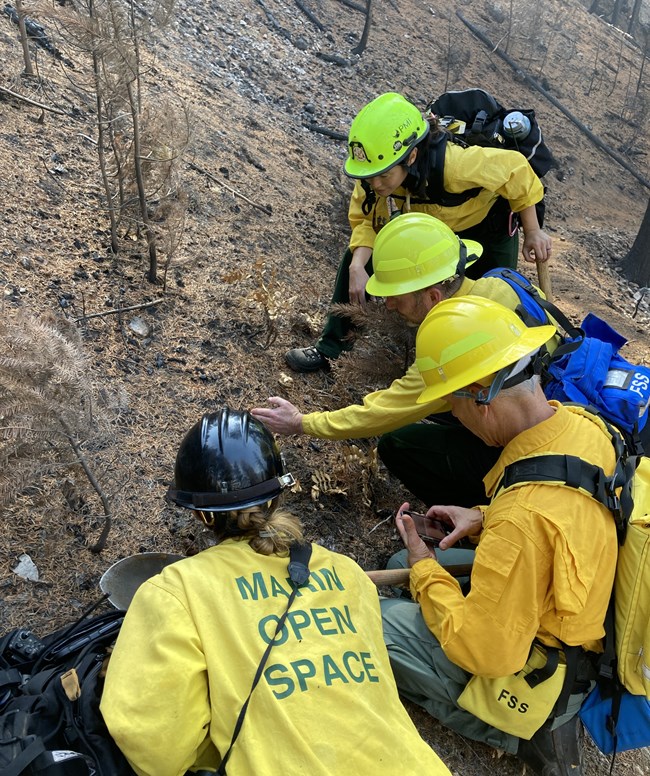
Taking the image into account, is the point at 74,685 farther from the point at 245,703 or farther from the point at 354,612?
the point at 354,612

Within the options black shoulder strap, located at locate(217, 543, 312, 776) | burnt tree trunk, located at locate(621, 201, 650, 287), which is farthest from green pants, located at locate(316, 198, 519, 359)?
burnt tree trunk, located at locate(621, 201, 650, 287)

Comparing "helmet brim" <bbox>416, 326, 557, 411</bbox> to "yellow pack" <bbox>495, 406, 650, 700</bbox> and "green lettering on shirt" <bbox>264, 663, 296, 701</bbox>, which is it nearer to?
"yellow pack" <bbox>495, 406, 650, 700</bbox>

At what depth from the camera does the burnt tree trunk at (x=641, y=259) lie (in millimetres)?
9484

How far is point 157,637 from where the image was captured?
1.78 meters

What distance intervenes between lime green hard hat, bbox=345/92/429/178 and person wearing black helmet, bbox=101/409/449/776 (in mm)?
2243

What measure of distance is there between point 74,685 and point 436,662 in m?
1.43

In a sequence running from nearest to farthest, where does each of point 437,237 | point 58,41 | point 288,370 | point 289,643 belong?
point 289,643 → point 437,237 → point 288,370 → point 58,41

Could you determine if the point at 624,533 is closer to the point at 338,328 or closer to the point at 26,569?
the point at 26,569

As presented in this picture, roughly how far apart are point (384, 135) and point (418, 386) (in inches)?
56.5

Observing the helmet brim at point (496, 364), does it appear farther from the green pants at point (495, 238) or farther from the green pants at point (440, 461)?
the green pants at point (495, 238)

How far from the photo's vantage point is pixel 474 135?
4.16 m

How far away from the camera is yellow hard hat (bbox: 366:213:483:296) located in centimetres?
310

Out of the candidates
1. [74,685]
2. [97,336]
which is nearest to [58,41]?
[97,336]

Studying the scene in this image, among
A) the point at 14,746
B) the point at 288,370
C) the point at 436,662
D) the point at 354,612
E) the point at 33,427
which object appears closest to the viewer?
the point at 14,746
